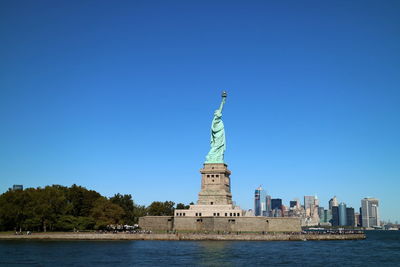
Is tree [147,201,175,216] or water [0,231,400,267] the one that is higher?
tree [147,201,175,216]

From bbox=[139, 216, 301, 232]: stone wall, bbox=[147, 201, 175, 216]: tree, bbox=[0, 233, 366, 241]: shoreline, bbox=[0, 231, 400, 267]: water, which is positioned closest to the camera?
bbox=[0, 231, 400, 267]: water

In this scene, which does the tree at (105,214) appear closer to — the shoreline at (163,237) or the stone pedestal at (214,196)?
the shoreline at (163,237)

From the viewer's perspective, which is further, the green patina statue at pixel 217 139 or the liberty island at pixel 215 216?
the green patina statue at pixel 217 139

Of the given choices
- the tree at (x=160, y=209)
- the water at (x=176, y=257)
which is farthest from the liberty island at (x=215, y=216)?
the water at (x=176, y=257)

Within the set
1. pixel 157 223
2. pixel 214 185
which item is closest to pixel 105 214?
pixel 157 223

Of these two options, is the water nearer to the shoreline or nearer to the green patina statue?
the shoreline

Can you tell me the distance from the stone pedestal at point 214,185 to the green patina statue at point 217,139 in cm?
238

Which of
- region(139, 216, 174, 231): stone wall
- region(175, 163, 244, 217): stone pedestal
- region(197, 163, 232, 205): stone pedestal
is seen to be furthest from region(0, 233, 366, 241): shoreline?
region(197, 163, 232, 205): stone pedestal

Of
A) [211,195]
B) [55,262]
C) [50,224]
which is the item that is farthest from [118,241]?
[55,262]

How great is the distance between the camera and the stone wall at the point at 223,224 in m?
95.6

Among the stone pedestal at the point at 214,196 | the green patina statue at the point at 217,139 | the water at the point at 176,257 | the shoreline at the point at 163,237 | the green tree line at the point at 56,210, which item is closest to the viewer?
the water at the point at 176,257

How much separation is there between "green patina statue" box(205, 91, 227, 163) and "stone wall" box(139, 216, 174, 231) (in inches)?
679

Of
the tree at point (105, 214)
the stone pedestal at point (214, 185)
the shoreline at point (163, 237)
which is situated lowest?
the shoreline at point (163, 237)

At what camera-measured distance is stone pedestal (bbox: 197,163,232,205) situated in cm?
10256
